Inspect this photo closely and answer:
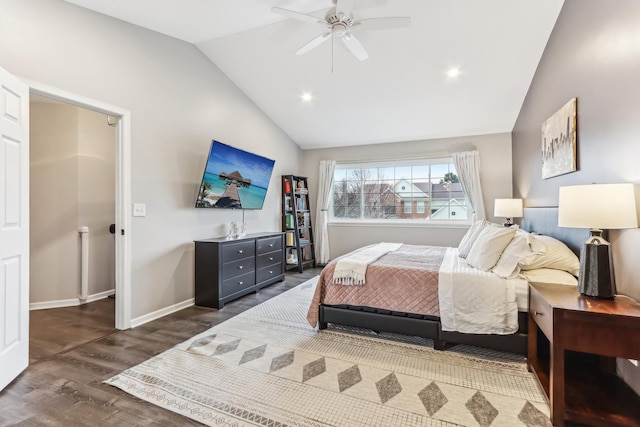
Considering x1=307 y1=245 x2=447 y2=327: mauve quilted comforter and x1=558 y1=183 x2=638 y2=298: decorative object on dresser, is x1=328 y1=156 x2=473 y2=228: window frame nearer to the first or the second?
x1=307 y1=245 x2=447 y2=327: mauve quilted comforter

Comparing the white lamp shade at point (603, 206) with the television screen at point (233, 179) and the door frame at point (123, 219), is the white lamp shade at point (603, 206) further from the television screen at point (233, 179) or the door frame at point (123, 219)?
the door frame at point (123, 219)

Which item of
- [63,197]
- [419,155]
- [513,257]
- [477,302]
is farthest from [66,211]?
[419,155]

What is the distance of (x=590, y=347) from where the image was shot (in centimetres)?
152

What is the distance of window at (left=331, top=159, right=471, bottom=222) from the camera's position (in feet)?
17.6

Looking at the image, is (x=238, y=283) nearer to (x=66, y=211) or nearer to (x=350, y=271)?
(x=350, y=271)

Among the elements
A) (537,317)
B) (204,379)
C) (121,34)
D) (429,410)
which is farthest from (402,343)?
(121,34)

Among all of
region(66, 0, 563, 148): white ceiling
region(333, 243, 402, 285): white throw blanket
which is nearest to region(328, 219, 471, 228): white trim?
region(66, 0, 563, 148): white ceiling

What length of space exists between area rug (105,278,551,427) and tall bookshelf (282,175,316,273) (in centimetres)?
278

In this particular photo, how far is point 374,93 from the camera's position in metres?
4.31

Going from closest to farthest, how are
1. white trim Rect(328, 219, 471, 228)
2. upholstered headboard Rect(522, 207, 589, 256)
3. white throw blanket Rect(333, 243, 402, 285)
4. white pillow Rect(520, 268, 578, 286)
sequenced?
white pillow Rect(520, 268, 578, 286) < upholstered headboard Rect(522, 207, 589, 256) < white throw blanket Rect(333, 243, 402, 285) < white trim Rect(328, 219, 471, 228)

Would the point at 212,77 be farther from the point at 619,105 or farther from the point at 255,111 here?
the point at 619,105

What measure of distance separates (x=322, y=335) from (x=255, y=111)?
3.60 meters

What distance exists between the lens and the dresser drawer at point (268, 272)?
4254 millimetres

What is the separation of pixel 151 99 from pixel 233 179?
132 centimetres
